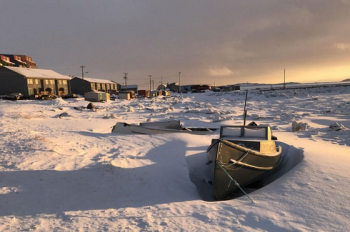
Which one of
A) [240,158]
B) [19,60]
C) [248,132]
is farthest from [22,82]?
[240,158]

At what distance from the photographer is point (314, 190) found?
646 cm

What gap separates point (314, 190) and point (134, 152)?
7.97 meters

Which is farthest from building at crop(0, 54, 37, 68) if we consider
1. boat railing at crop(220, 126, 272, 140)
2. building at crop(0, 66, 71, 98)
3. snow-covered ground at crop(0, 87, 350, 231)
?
boat railing at crop(220, 126, 272, 140)

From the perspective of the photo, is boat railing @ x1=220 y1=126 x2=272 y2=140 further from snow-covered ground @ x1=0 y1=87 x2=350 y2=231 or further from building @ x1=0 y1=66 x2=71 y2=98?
building @ x1=0 y1=66 x2=71 y2=98

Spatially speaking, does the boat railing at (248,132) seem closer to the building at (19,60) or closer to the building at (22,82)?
the building at (22,82)

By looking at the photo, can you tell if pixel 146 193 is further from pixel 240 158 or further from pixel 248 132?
pixel 248 132

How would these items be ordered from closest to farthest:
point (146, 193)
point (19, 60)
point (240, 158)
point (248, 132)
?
point (146, 193) < point (240, 158) < point (248, 132) < point (19, 60)

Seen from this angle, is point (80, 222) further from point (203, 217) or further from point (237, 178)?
point (237, 178)

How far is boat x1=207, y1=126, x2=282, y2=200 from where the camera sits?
7.41m

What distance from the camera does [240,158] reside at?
7.93 m

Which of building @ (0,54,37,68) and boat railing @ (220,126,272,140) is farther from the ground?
building @ (0,54,37,68)

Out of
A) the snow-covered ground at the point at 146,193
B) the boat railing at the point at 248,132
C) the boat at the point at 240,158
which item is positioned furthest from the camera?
the boat railing at the point at 248,132

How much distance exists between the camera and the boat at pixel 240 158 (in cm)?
741

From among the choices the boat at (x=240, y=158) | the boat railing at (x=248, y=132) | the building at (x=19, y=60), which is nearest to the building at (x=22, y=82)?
the building at (x=19, y=60)
